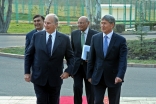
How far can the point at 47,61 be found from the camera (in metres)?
6.91

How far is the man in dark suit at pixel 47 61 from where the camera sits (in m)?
6.92

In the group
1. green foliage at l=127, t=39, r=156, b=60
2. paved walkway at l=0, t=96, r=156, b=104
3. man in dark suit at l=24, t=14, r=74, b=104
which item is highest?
man in dark suit at l=24, t=14, r=74, b=104

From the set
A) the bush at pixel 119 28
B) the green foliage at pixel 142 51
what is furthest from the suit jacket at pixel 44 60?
the bush at pixel 119 28

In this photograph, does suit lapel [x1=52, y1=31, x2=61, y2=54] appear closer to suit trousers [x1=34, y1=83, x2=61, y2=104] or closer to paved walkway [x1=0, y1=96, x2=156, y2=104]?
suit trousers [x1=34, y1=83, x2=61, y2=104]

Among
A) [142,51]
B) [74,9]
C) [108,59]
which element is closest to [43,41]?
[108,59]

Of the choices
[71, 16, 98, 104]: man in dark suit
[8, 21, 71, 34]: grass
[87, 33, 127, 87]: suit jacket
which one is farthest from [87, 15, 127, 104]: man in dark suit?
[8, 21, 71, 34]: grass

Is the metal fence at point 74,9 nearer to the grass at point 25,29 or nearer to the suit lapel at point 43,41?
the grass at point 25,29

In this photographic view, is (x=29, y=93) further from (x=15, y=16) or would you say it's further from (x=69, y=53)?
(x=15, y=16)

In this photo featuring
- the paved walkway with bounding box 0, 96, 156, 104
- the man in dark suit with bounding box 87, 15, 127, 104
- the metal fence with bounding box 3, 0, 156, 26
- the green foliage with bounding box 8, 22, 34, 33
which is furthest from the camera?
the metal fence with bounding box 3, 0, 156, 26

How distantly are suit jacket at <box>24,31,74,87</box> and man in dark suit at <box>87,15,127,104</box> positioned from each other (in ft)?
1.76

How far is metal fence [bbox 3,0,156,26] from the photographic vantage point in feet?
Answer: 144

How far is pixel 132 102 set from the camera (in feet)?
31.0

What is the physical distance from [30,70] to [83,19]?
1815 mm

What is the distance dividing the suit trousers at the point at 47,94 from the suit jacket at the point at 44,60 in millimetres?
103
